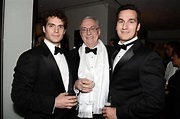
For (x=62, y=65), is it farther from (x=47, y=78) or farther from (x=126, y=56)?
(x=126, y=56)

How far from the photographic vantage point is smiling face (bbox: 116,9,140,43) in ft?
5.75

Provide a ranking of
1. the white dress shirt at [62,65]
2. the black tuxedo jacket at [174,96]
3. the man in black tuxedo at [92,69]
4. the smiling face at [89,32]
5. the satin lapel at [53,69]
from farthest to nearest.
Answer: the black tuxedo jacket at [174,96]
the smiling face at [89,32]
the man in black tuxedo at [92,69]
the white dress shirt at [62,65]
the satin lapel at [53,69]

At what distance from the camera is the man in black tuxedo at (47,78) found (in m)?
1.69

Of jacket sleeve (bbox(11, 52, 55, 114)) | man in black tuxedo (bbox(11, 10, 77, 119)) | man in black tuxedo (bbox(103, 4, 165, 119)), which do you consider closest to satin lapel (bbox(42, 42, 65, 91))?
man in black tuxedo (bbox(11, 10, 77, 119))

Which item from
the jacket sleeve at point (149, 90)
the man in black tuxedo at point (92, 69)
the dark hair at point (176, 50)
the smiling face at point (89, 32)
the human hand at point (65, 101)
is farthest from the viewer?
the dark hair at point (176, 50)

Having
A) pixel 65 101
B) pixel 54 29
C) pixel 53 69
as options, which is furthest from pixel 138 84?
pixel 54 29

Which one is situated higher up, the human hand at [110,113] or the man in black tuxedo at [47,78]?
the man in black tuxedo at [47,78]

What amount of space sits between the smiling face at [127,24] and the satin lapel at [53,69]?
59 centimetres

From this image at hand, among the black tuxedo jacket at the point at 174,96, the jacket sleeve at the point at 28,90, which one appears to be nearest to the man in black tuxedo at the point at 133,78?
the jacket sleeve at the point at 28,90

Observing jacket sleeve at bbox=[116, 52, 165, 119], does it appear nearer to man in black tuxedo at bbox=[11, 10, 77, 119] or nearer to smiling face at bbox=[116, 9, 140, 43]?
smiling face at bbox=[116, 9, 140, 43]

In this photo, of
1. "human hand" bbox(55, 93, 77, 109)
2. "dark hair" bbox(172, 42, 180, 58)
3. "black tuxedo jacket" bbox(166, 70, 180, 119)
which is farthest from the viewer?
"dark hair" bbox(172, 42, 180, 58)

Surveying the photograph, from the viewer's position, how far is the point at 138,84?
1.66m

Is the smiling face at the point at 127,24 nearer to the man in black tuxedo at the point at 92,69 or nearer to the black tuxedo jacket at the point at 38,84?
the man in black tuxedo at the point at 92,69

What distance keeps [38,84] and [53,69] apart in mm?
167
